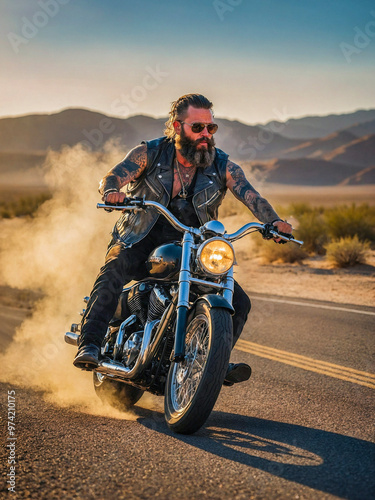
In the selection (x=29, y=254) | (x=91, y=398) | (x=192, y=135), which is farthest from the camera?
(x=29, y=254)

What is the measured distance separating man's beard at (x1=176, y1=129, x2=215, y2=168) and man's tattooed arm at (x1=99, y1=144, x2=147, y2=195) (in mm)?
397

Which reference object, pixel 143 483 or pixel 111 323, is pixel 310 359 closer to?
pixel 111 323

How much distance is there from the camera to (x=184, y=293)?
16.3ft

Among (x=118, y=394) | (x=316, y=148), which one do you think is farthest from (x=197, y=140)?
(x=316, y=148)

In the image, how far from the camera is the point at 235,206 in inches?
1335

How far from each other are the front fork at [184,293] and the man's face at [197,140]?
3.42 feet

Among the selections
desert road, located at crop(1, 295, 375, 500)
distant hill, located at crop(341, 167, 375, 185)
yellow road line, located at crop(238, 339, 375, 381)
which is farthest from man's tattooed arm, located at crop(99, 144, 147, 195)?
distant hill, located at crop(341, 167, 375, 185)

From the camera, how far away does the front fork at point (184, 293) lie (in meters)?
4.86

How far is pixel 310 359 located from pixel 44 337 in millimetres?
4514

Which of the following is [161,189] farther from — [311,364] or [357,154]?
[357,154]

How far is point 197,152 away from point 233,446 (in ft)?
8.14

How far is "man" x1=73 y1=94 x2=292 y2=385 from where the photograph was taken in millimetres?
5809

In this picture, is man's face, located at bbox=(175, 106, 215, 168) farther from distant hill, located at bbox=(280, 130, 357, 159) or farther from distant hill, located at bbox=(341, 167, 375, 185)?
distant hill, located at bbox=(280, 130, 357, 159)

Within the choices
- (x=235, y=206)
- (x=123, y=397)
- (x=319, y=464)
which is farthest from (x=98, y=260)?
(x=235, y=206)
